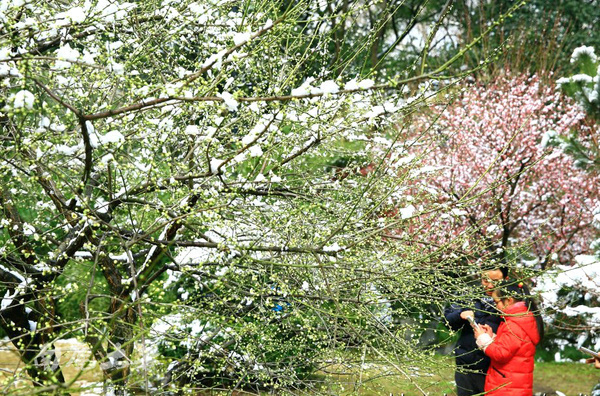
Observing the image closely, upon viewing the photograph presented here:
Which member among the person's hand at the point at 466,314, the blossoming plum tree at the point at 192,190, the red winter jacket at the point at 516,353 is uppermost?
the blossoming plum tree at the point at 192,190

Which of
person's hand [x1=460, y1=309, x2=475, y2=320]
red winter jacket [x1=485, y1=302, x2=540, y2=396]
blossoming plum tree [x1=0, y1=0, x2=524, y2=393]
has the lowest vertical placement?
red winter jacket [x1=485, y1=302, x2=540, y2=396]

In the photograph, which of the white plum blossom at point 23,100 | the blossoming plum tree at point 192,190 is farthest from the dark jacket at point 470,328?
the white plum blossom at point 23,100

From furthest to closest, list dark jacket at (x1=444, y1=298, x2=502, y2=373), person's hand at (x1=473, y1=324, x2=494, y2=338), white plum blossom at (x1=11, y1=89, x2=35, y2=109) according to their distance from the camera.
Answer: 1. dark jacket at (x1=444, y1=298, x2=502, y2=373)
2. person's hand at (x1=473, y1=324, x2=494, y2=338)
3. white plum blossom at (x1=11, y1=89, x2=35, y2=109)

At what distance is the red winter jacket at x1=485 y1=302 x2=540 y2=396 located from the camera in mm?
4488

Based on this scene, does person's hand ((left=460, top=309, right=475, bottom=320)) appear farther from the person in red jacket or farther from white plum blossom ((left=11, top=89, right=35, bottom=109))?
white plum blossom ((left=11, top=89, right=35, bottom=109))

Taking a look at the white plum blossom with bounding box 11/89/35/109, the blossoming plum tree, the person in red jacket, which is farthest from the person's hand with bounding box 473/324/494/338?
the white plum blossom with bounding box 11/89/35/109

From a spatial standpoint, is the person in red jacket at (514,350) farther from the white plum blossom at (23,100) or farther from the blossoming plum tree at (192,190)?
the white plum blossom at (23,100)

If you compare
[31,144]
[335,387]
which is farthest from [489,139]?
[31,144]

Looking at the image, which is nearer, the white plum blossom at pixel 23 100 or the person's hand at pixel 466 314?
the white plum blossom at pixel 23 100

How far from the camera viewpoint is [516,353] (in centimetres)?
452

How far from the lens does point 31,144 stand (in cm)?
286

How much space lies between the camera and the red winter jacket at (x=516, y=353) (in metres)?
4.49

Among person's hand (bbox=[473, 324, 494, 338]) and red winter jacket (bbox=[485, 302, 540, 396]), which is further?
person's hand (bbox=[473, 324, 494, 338])

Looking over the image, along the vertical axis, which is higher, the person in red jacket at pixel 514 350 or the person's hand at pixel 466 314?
the person's hand at pixel 466 314
